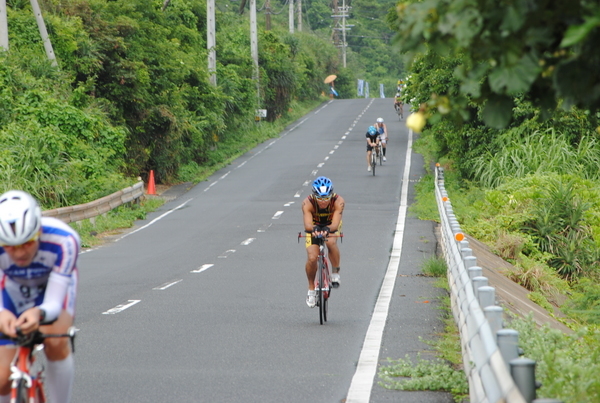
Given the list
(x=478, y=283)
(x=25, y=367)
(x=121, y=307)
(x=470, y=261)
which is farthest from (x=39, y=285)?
(x=121, y=307)

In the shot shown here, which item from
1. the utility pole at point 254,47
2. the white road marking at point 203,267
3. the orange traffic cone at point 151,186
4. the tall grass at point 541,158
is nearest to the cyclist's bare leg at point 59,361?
the white road marking at point 203,267

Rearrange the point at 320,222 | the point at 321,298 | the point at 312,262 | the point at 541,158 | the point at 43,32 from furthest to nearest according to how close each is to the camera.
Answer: the point at 43,32
the point at 541,158
the point at 320,222
the point at 312,262
the point at 321,298

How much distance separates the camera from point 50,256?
5293 mm

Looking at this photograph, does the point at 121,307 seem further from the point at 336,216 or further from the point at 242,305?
the point at 336,216

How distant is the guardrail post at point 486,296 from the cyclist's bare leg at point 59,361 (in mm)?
2873

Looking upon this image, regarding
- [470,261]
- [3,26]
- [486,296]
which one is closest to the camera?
[486,296]

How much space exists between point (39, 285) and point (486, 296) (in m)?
3.05

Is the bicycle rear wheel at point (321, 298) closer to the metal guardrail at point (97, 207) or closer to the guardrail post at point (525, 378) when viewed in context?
the guardrail post at point (525, 378)

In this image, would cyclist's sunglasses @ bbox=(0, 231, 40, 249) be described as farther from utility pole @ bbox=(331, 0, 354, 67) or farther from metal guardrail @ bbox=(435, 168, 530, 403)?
utility pole @ bbox=(331, 0, 354, 67)

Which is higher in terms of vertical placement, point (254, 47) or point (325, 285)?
point (254, 47)

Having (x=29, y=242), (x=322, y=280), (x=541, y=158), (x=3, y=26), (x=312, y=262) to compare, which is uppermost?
(x=3, y=26)

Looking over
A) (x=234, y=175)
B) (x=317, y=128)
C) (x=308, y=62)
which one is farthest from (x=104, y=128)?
(x=308, y=62)

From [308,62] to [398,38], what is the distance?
72858 mm

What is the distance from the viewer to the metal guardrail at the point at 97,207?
21156mm
